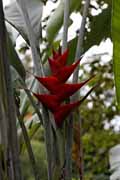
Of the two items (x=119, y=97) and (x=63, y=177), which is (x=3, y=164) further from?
(x=119, y=97)

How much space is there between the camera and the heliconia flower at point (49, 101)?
0.74 m

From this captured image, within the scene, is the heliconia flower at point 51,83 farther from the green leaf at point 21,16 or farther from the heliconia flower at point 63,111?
the green leaf at point 21,16

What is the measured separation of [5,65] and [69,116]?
0.45ft

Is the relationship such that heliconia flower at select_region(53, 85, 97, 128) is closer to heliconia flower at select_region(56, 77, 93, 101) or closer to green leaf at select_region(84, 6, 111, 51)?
heliconia flower at select_region(56, 77, 93, 101)

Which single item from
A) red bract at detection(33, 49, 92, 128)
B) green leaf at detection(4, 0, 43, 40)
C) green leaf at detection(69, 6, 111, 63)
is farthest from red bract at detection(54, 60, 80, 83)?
green leaf at detection(69, 6, 111, 63)

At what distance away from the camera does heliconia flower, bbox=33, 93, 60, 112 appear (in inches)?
29.2

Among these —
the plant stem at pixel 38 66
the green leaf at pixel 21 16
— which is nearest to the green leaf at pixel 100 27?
the green leaf at pixel 21 16

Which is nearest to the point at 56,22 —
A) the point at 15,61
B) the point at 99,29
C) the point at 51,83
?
the point at 99,29

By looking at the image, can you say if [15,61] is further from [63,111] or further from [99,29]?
[99,29]

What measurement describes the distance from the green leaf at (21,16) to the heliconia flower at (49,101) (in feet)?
0.53

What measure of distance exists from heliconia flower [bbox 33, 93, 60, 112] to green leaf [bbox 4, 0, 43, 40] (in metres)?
0.16

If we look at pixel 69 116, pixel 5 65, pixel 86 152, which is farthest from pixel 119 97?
pixel 86 152

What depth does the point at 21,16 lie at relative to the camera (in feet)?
3.04

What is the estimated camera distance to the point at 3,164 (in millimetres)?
753
